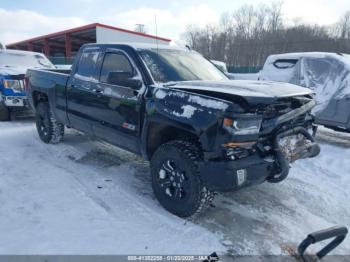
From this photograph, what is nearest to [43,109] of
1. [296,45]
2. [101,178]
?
[101,178]

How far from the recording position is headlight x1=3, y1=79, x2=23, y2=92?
7.35 m

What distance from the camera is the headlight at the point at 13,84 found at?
7.35 m

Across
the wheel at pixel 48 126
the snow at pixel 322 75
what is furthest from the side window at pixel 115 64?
the snow at pixel 322 75

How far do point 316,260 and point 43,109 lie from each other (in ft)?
17.4

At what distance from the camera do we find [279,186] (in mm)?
4203

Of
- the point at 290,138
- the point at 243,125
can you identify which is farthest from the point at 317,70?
the point at 243,125

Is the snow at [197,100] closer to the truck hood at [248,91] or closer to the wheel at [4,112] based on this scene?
the truck hood at [248,91]

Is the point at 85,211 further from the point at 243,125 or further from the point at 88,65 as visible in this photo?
the point at 88,65

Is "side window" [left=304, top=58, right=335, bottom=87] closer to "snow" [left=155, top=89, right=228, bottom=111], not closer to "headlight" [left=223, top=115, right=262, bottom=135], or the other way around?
"headlight" [left=223, top=115, right=262, bottom=135]

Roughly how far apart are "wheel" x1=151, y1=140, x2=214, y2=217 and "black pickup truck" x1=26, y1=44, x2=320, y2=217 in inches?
0.4

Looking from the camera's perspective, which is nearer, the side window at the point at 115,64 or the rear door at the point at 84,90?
the side window at the point at 115,64

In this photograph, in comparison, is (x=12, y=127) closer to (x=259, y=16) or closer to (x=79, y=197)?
(x=79, y=197)

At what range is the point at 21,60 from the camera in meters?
8.98

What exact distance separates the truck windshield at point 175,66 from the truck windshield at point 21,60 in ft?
21.1
